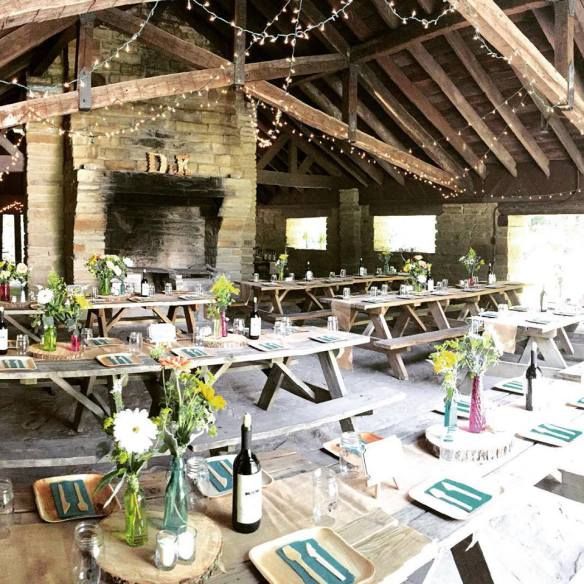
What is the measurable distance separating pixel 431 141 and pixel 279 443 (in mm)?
7151

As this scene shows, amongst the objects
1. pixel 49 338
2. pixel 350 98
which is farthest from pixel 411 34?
pixel 49 338

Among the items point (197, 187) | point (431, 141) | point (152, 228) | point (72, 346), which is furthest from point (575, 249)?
point (72, 346)

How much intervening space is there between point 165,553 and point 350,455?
84 cm

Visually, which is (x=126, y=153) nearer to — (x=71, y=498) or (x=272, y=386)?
(x=272, y=386)

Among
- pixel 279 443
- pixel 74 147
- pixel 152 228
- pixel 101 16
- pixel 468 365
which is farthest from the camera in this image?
pixel 152 228

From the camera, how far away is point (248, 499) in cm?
166

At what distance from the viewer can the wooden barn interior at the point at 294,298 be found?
5.51ft

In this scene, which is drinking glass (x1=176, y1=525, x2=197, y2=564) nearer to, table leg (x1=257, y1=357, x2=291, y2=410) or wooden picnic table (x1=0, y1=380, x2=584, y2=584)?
wooden picnic table (x1=0, y1=380, x2=584, y2=584)

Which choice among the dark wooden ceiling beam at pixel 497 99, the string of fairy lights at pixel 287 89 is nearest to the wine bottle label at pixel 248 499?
the string of fairy lights at pixel 287 89

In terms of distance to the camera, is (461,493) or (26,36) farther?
(26,36)

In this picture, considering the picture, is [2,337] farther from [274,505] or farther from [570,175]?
[570,175]

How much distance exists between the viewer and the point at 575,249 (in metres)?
10.3

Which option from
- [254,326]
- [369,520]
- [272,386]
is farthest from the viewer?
[272,386]

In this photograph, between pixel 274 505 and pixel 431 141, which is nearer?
pixel 274 505
